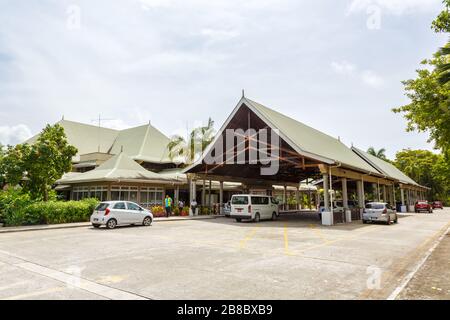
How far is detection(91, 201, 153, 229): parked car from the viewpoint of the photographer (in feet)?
57.0

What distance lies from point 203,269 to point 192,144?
85.9ft

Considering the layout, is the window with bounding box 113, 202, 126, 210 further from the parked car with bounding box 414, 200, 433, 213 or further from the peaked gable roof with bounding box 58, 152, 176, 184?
the parked car with bounding box 414, 200, 433, 213

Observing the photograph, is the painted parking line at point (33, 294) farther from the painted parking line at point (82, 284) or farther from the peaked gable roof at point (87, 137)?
the peaked gable roof at point (87, 137)

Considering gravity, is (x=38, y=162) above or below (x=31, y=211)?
above

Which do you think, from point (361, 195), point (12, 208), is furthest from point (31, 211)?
point (361, 195)

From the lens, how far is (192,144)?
108ft

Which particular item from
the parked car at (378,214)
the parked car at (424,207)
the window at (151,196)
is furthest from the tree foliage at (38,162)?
the parked car at (424,207)

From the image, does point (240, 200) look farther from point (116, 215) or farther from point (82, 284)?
point (82, 284)

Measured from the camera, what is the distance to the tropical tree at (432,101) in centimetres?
1619

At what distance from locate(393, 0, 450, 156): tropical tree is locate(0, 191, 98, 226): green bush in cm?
2262

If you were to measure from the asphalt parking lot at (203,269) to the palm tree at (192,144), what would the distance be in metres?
21.4

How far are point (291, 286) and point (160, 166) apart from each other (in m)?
32.4
